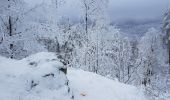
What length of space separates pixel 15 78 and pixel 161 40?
207 ft

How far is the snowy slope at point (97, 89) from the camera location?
9391mm

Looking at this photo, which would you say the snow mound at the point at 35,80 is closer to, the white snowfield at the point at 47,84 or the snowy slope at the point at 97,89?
the white snowfield at the point at 47,84

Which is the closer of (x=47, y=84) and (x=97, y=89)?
(x=47, y=84)

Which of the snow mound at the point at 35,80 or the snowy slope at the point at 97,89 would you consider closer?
the snow mound at the point at 35,80

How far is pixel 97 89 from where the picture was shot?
32.2 feet

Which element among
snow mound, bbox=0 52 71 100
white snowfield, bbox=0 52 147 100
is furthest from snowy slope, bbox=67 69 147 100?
snow mound, bbox=0 52 71 100

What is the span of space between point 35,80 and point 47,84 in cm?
34

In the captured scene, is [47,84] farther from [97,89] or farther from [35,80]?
[97,89]

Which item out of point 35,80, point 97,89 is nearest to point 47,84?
point 35,80

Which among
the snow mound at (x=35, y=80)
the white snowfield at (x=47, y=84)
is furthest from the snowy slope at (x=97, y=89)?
the snow mound at (x=35, y=80)

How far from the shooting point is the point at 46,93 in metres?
8.24

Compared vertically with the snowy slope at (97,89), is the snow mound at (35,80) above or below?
above

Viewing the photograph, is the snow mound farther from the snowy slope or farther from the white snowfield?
the snowy slope

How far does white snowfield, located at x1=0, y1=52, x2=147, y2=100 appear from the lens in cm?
817
